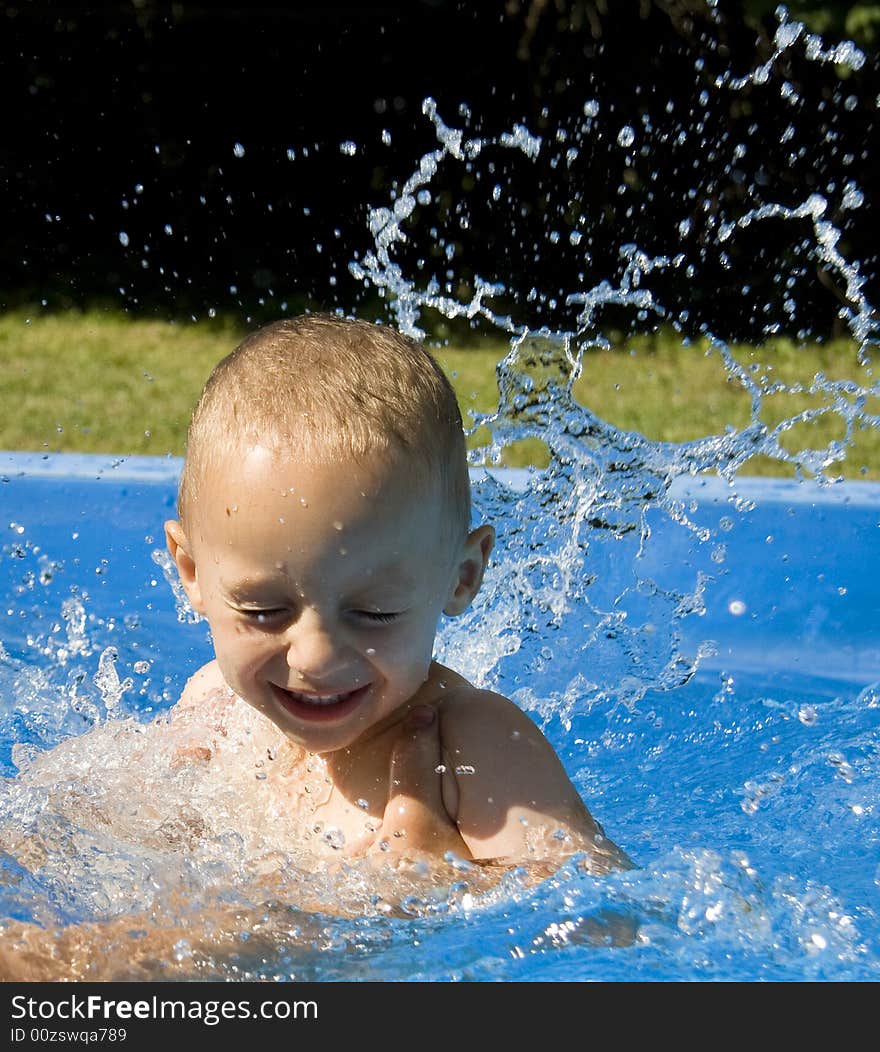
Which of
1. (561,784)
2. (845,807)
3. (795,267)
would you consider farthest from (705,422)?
(561,784)

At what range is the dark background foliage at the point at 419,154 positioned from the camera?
7539mm

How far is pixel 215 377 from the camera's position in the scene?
89.3 inches

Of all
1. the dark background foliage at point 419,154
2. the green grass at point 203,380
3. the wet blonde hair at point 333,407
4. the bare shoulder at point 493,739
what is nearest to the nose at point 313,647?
the wet blonde hair at point 333,407

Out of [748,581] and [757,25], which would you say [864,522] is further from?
[757,25]

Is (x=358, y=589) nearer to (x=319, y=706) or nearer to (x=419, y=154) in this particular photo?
(x=319, y=706)

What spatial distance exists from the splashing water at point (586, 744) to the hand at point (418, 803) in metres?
0.07

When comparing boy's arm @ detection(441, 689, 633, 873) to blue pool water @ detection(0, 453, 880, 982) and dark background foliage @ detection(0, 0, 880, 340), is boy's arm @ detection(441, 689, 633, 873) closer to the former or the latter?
blue pool water @ detection(0, 453, 880, 982)

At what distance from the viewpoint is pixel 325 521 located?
6.64 feet

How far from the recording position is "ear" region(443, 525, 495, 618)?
2.29m

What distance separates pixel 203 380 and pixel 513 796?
4.39 meters

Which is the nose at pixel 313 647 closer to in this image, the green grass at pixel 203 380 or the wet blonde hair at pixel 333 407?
the wet blonde hair at pixel 333 407

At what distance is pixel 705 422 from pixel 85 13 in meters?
4.40

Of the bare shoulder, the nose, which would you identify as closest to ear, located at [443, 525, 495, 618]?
the bare shoulder

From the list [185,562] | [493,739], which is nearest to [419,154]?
[185,562]
